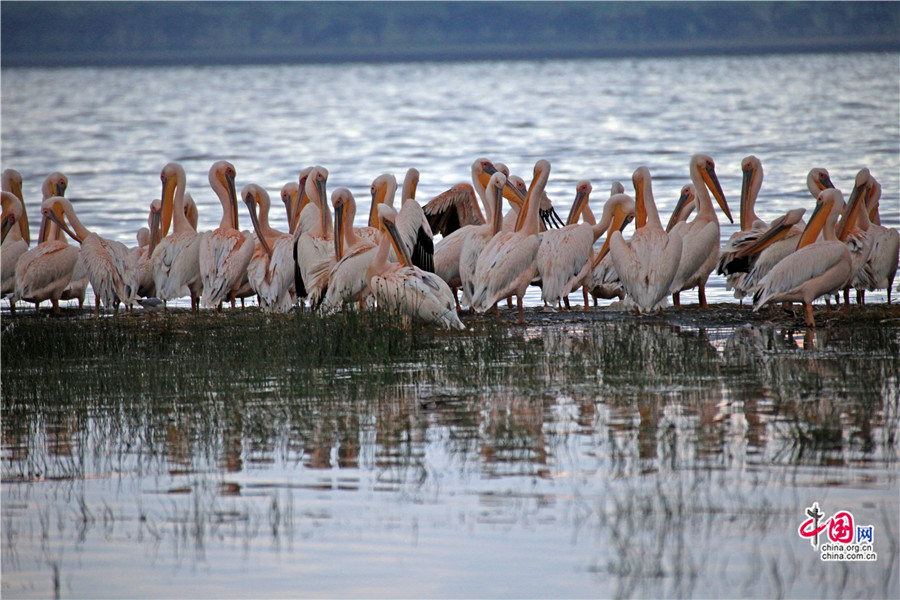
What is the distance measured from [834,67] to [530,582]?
301ft

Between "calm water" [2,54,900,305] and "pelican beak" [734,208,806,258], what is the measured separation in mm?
3041

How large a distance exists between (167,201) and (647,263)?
588 centimetres

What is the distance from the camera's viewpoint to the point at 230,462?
232 inches

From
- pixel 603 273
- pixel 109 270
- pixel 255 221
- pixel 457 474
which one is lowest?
pixel 457 474

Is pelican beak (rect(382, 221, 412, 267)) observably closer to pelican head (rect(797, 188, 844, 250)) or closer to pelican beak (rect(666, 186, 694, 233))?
pelican head (rect(797, 188, 844, 250))

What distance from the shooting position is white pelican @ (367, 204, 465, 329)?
9.68 metres

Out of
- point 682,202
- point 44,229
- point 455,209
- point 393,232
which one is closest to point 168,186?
point 44,229

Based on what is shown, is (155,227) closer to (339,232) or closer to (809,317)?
(339,232)

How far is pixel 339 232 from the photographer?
11.3 meters

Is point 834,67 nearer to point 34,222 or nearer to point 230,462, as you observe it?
point 34,222

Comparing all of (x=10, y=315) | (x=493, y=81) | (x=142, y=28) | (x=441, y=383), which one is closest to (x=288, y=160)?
(x=10, y=315)

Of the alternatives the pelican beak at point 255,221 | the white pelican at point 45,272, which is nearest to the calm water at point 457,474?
the pelican beak at point 255,221

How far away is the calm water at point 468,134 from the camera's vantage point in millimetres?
A: 27703

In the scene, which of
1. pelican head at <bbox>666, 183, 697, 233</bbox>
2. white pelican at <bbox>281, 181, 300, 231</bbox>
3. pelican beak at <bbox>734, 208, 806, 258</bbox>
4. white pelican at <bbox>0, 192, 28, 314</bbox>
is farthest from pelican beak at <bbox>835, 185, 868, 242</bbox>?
white pelican at <bbox>0, 192, 28, 314</bbox>
